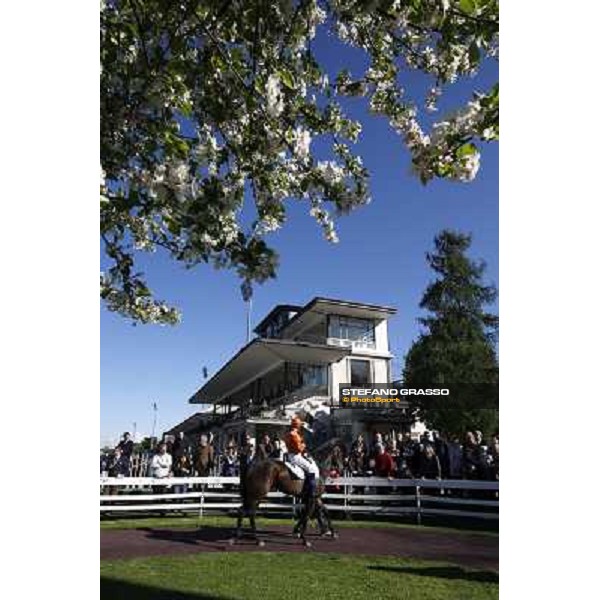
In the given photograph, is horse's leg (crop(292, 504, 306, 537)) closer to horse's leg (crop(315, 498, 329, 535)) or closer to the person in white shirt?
horse's leg (crop(315, 498, 329, 535))

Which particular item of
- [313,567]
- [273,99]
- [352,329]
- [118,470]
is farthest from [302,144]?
[118,470]

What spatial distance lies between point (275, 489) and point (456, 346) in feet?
6.77

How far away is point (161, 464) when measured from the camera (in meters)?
4.83

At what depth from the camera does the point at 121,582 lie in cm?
294

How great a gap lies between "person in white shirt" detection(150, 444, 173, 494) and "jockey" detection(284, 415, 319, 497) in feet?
3.21

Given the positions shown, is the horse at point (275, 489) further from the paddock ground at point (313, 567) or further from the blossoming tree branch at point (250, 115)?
the blossoming tree branch at point (250, 115)

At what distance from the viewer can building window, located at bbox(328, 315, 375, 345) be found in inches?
106

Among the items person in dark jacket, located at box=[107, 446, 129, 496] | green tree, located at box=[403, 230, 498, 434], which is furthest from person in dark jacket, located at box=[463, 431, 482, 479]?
person in dark jacket, located at box=[107, 446, 129, 496]

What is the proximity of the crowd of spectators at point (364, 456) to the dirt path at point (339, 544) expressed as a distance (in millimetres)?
326

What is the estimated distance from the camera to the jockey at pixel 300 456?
3568 millimetres

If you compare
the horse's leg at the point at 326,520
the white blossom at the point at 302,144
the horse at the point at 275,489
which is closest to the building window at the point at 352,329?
the white blossom at the point at 302,144

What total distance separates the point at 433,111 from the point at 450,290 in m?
0.69
